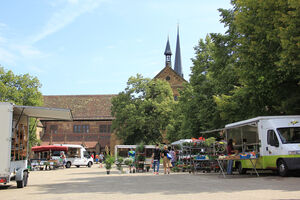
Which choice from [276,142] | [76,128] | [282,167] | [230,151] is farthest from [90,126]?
[282,167]

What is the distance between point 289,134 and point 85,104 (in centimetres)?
5913

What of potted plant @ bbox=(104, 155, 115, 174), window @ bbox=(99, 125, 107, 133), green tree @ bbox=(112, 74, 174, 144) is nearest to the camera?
potted plant @ bbox=(104, 155, 115, 174)

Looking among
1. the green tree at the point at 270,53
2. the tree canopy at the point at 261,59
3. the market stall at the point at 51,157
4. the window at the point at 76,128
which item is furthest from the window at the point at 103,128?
the green tree at the point at 270,53

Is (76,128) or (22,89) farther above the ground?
(22,89)

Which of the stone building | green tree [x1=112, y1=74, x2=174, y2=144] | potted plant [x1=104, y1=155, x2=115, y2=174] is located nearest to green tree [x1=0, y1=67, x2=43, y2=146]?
green tree [x1=112, y1=74, x2=174, y2=144]

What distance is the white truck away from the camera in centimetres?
1209

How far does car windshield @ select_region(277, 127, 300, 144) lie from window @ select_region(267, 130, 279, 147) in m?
0.25

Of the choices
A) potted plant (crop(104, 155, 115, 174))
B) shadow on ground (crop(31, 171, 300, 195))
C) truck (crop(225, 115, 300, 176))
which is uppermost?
truck (crop(225, 115, 300, 176))

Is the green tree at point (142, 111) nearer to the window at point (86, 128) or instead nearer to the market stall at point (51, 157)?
the window at point (86, 128)

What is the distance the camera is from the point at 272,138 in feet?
51.0

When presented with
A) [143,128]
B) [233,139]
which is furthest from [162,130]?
[233,139]

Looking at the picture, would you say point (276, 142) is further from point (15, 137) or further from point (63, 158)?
point (63, 158)

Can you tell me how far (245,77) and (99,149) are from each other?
5032 centimetres

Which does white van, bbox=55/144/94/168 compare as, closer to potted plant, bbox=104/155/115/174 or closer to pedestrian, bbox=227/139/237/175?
potted plant, bbox=104/155/115/174
